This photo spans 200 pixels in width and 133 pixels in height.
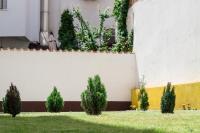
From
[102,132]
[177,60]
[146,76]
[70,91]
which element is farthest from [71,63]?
[102,132]

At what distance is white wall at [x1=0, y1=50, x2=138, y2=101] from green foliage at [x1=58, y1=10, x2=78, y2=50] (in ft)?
20.0

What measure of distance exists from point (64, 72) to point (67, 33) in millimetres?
6790

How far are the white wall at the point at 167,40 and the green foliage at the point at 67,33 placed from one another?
6.14m

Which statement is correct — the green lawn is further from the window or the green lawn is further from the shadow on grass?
the window

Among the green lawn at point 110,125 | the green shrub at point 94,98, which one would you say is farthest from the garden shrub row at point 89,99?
the green lawn at point 110,125

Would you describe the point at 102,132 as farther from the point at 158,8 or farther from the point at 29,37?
the point at 29,37

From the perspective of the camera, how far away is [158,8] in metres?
21.0

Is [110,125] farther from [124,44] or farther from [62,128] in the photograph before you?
[124,44]

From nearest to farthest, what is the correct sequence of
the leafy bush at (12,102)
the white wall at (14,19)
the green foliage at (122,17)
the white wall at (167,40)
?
the leafy bush at (12,102), the white wall at (167,40), the green foliage at (122,17), the white wall at (14,19)

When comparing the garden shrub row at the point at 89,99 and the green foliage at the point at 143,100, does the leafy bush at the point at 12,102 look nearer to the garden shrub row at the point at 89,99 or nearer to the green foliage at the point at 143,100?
the garden shrub row at the point at 89,99

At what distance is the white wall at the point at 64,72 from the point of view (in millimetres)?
22172

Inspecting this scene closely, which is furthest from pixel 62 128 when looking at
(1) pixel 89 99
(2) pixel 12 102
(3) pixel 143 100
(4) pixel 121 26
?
(4) pixel 121 26

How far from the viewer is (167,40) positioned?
65.8 feet

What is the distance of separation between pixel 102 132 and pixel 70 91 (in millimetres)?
12030
